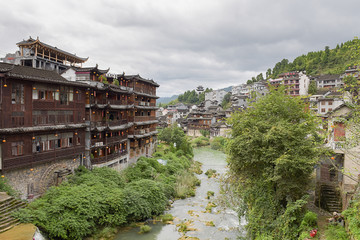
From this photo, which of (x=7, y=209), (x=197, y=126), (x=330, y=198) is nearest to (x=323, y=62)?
(x=197, y=126)

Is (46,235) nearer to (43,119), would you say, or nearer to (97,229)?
(97,229)

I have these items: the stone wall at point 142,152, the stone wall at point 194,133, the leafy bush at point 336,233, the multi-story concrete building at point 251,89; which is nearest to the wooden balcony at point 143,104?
the stone wall at point 142,152

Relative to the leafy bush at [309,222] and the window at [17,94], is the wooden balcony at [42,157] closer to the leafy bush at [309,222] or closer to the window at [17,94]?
the window at [17,94]

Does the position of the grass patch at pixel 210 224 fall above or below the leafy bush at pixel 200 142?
below

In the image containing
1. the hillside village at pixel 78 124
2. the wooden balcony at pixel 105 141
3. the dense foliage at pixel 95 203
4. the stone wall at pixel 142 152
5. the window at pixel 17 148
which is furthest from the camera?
the stone wall at pixel 142 152

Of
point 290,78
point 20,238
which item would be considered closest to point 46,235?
point 20,238

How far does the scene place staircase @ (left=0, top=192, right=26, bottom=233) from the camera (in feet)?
52.0

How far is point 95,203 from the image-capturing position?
68.8 feet

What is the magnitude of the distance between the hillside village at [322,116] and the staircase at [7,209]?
17.2 meters

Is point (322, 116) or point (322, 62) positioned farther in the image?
point (322, 62)

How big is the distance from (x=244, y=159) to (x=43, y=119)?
18366mm

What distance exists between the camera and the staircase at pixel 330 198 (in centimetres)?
1848

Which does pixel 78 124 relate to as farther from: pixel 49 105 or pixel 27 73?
pixel 27 73

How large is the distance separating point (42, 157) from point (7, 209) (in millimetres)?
6201
